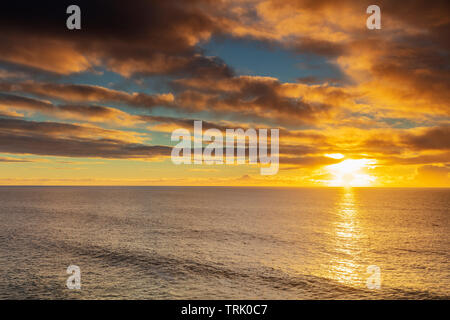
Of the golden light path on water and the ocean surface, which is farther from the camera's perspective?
the golden light path on water

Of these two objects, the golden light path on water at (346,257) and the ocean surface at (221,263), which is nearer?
the ocean surface at (221,263)

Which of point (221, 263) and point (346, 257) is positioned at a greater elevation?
point (221, 263)

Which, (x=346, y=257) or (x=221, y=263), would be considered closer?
(x=221, y=263)

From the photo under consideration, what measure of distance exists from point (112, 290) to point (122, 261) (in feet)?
41.9

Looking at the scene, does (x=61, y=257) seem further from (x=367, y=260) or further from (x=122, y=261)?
(x=367, y=260)
